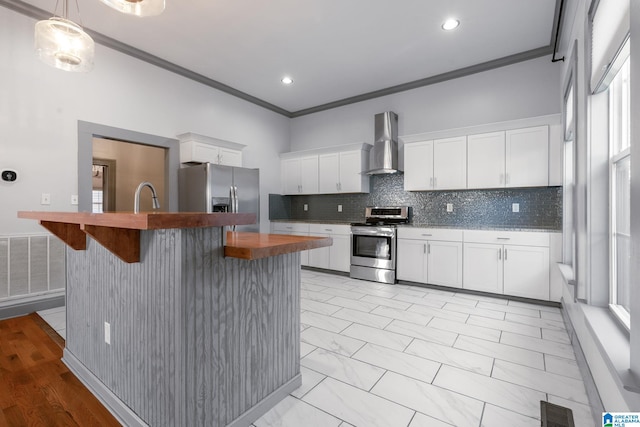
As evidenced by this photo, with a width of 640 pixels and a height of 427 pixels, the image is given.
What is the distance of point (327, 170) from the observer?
5.60 m

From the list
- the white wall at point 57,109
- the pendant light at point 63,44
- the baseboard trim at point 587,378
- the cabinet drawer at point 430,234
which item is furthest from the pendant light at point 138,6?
the cabinet drawer at point 430,234

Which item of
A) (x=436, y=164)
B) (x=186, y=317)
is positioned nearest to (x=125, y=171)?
(x=436, y=164)

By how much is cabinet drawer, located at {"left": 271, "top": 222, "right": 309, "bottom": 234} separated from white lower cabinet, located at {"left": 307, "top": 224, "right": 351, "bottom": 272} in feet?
0.50

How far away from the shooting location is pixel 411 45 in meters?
3.79

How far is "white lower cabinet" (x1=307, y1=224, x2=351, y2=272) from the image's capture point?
507cm

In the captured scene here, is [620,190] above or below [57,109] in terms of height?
below

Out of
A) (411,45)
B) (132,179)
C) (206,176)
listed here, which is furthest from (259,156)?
(411,45)

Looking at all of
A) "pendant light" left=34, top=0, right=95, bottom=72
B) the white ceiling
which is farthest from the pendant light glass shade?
the white ceiling

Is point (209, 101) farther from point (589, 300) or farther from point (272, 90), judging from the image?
point (589, 300)

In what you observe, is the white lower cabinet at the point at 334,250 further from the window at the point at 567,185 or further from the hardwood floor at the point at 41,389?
the hardwood floor at the point at 41,389

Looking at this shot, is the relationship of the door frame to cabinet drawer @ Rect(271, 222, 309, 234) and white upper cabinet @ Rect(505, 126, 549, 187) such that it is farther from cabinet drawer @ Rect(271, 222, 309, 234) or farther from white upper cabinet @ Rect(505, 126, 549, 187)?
white upper cabinet @ Rect(505, 126, 549, 187)

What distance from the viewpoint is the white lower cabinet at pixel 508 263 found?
3535mm

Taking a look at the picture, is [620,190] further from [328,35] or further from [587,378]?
[328,35]

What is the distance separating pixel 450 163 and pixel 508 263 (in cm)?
151
